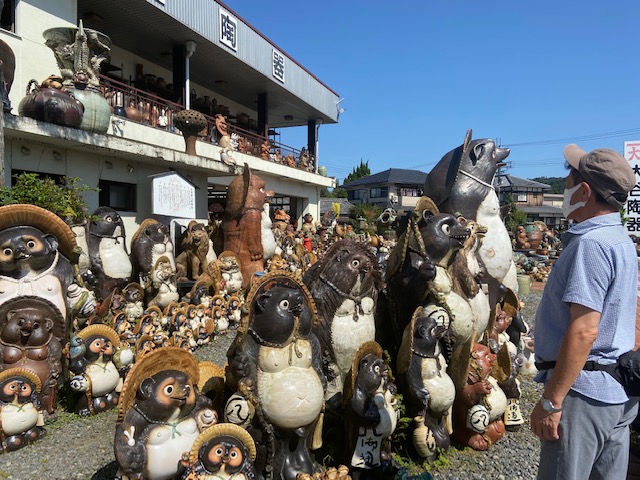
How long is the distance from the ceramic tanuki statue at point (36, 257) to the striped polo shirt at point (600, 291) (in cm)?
372

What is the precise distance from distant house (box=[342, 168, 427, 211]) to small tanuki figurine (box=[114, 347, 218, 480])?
31721mm

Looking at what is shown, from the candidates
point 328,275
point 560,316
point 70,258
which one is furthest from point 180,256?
point 560,316

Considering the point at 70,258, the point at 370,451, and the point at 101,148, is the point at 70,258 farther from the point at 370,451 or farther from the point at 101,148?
the point at 101,148

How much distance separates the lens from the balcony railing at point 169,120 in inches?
392

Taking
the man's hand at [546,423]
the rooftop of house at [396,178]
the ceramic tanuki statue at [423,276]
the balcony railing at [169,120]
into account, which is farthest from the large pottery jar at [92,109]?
the rooftop of house at [396,178]

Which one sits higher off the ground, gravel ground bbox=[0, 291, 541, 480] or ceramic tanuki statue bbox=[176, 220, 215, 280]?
ceramic tanuki statue bbox=[176, 220, 215, 280]

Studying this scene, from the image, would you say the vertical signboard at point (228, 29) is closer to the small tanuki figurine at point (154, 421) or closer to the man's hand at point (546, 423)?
the small tanuki figurine at point (154, 421)

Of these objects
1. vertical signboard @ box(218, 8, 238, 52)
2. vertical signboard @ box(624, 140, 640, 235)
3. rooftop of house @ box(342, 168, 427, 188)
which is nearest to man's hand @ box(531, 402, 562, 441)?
vertical signboard @ box(624, 140, 640, 235)

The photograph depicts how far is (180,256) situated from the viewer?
23.5 feet

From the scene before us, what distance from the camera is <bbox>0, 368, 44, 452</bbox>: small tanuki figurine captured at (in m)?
3.31

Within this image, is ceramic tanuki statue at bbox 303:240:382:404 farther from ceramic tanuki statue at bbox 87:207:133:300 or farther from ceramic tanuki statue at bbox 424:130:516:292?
ceramic tanuki statue at bbox 87:207:133:300

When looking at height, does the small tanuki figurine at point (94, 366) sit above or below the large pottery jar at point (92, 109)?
below

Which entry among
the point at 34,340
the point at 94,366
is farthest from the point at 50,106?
the point at 94,366

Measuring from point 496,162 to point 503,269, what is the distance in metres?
1.16
